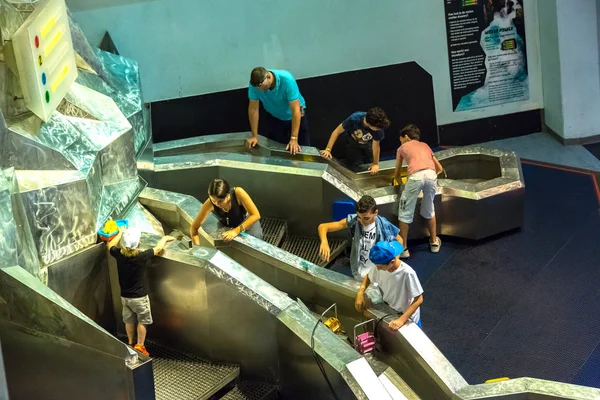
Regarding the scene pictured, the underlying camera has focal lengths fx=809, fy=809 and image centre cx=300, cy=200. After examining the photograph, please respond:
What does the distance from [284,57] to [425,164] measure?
2.22 meters

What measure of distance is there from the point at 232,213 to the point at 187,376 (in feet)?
3.97

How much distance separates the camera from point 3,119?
4.46m

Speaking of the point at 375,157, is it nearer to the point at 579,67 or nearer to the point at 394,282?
the point at 394,282

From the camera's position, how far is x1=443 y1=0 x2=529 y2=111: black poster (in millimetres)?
8578

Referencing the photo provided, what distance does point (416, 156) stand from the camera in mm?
6648

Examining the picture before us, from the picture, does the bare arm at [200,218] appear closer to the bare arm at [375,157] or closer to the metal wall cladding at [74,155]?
the metal wall cladding at [74,155]

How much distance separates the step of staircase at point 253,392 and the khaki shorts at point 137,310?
2.28 ft

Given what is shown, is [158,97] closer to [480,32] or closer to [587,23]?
[480,32]

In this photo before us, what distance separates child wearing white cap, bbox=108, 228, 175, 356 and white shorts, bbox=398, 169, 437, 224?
2.28 metres

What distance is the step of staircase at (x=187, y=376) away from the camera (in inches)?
196

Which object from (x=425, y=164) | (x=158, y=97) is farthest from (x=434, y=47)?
(x=158, y=97)

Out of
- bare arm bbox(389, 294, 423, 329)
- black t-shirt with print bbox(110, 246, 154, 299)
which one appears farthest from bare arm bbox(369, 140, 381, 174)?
black t-shirt with print bbox(110, 246, 154, 299)

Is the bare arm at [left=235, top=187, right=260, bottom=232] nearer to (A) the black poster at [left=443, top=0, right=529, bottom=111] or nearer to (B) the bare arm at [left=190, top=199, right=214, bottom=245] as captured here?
(B) the bare arm at [left=190, top=199, right=214, bottom=245]

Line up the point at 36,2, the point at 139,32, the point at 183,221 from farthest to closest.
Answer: the point at 139,32, the point at 183,221, the point at 36,2
